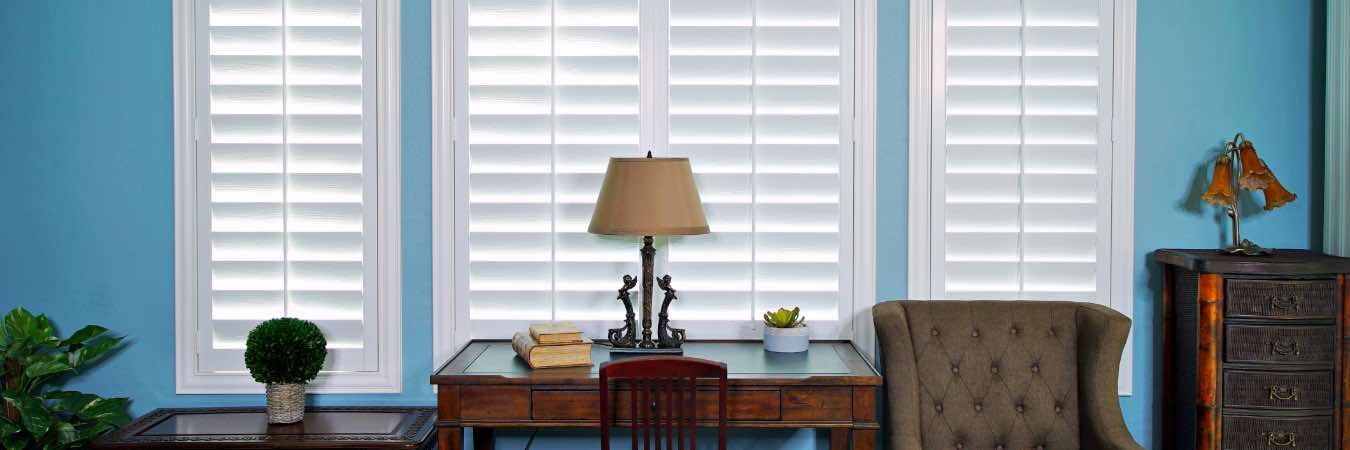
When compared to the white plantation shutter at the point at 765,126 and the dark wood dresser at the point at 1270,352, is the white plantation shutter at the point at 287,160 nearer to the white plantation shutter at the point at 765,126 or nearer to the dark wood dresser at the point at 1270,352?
the white plantation shutter at the point at 765,126

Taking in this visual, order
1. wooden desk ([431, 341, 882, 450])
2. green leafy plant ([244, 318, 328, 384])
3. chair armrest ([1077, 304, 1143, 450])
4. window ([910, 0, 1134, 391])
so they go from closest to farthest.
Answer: wooden desk ([431, 341, 882, 450]), chair armrest ([1077, 304, 1143, 450]), green leafy plant ([244, 318, 328, 384]), window ([910, 0, 1134, 391])

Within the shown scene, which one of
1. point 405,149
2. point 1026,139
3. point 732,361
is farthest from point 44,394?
point 1026,139

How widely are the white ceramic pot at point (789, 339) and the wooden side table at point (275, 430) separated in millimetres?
1002

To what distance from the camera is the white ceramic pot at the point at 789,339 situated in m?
3.08

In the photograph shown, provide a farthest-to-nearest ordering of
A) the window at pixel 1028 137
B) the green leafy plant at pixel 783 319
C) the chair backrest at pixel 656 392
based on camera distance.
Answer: the window at pixel 1028 137 < the green leafy plant at pixel 783 319 < the chair backrest at pixel 656 392

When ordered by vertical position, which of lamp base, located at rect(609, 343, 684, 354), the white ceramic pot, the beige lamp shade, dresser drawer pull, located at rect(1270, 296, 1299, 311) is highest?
the beige lamp shade

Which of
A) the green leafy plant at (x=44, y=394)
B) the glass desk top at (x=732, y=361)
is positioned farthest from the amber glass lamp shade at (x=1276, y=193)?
the green leafy plant at (x=44, y=394)

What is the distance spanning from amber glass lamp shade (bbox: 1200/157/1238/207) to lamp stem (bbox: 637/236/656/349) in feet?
5.24

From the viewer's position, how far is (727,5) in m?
3.25

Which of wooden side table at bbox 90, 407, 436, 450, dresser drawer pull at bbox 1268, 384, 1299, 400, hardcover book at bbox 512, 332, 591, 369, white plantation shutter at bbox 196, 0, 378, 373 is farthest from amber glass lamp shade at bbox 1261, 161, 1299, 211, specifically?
white plantation shutter at bbox 196, 0, 378, 373

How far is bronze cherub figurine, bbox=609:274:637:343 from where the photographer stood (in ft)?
10.1

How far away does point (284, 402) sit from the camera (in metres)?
3.07

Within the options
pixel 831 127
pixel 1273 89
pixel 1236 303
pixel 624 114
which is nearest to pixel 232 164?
pixel 624 114

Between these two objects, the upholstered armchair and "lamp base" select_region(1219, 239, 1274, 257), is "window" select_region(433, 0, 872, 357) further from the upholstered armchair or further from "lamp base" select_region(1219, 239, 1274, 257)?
"lamp base" select_region(1219, 239, 1274, 257)
